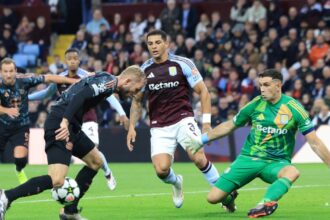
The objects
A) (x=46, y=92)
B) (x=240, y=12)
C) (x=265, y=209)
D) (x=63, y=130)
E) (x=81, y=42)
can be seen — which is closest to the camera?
(x=63, y=130)

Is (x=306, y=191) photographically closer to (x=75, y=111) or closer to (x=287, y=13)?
(x=75, y=111)

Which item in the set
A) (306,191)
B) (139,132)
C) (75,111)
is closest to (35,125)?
(139,132)

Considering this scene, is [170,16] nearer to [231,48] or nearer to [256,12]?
[231,48]

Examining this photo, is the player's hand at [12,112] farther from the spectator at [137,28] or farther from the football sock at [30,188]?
the spectator at [137,28]

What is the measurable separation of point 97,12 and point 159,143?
17.8 meters

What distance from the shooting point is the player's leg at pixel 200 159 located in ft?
43.0

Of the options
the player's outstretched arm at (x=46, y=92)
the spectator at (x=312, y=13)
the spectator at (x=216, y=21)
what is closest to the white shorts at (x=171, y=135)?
the player's outstretched arm at (x=46, y=92)

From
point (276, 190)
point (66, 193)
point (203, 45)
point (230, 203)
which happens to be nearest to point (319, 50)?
point (203, 45)

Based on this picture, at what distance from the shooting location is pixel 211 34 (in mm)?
28484

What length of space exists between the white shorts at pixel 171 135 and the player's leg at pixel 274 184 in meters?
1.71

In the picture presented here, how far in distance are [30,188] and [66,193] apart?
1.33 feet

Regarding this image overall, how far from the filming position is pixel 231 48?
27.7 m

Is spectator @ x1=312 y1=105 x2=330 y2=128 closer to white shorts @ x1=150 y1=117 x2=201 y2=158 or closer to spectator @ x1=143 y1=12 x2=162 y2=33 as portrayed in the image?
spectator @ x1=143 y1=12 x2=162 y2=33

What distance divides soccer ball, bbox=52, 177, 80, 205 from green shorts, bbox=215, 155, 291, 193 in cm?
189
